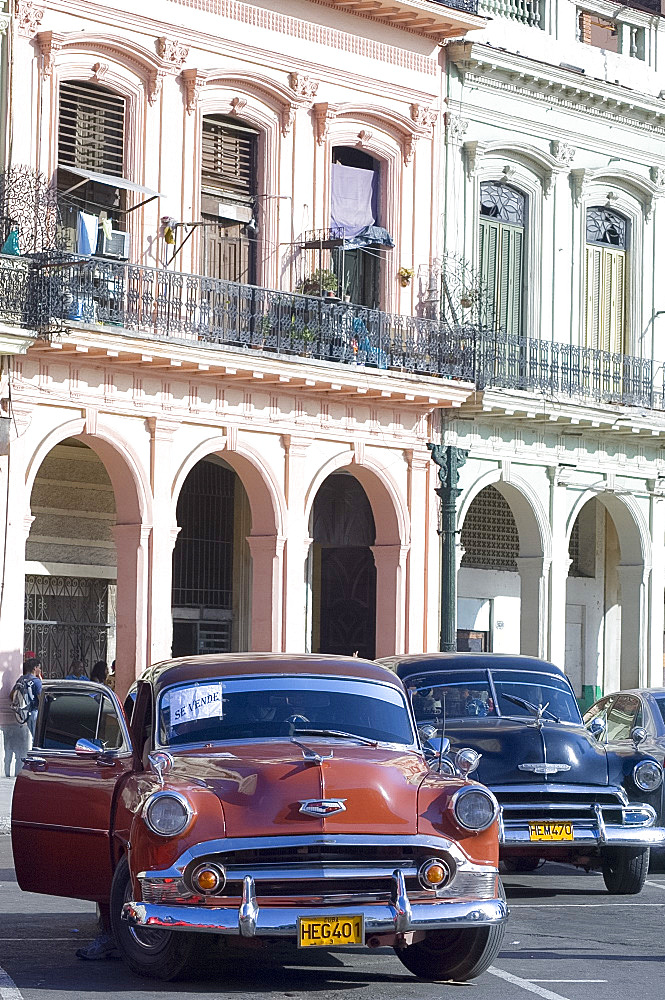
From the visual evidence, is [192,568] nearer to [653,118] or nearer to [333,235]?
[333,235]

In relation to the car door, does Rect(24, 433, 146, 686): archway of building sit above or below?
above

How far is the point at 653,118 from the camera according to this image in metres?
31.3

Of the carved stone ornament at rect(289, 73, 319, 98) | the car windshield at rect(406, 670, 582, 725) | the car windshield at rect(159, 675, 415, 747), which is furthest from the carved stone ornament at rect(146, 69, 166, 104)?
the car windshield at rect(159, 675, 415, 747)

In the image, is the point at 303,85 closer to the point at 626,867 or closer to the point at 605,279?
the point at 605,279

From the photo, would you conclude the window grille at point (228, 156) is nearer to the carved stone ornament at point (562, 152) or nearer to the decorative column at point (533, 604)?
the carved stone ornament at point (562, 152)

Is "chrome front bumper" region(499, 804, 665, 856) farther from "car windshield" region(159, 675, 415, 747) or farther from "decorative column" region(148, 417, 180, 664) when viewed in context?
Result: "decorative column" region(148, 417, 180, 664)

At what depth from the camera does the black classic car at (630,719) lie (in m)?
15.3

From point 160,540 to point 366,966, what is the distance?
49.8 ft

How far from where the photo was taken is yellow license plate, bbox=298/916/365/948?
8.38 metres

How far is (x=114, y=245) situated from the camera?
24.3 m

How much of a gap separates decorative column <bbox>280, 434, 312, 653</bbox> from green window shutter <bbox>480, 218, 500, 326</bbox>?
434 cm

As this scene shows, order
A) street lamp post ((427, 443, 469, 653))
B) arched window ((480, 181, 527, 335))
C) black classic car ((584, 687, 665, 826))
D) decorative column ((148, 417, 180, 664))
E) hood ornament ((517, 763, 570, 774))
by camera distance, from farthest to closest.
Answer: arched window ((480, 181, 527, 335)), street lamp post ((427, 443, 469, 653)), decorative column ((148, 417, 180, 664)), black classic car ((584, 687, 665, 826)), hood ornament ((517, 763, 570, 774))

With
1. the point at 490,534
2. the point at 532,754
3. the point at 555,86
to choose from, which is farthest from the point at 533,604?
the point at 532,754

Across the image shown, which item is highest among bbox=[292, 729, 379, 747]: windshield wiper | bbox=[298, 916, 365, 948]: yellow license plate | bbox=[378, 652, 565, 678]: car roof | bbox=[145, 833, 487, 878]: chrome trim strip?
bbox=[378, 652, 565, 678]: car roof
